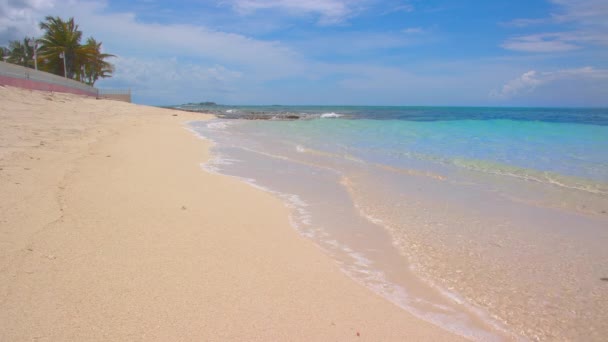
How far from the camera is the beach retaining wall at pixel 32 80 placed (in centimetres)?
1869

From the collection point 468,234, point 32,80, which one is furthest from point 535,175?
point 32,80

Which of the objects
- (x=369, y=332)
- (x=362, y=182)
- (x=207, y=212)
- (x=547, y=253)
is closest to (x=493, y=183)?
(x=362, y=182)

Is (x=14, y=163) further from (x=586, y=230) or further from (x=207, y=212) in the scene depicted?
(x=586, y=230)

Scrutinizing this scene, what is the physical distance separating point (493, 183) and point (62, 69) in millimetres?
42403

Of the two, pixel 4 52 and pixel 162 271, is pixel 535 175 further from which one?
pixel 4 52

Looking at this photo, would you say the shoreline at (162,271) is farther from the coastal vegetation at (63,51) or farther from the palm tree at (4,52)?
the palm tree at (4,52)

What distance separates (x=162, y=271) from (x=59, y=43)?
42228 mm

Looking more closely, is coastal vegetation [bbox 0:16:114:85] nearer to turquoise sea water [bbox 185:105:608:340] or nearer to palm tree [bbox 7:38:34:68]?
palm tree [bbox 7:38:34:68]

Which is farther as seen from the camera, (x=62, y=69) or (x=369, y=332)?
(x=62, y=69)

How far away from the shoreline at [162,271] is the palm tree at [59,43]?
37.8m

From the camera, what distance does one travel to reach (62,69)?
128 ft

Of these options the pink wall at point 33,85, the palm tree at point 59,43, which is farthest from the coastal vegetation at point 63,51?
the pink wall at point 33,85

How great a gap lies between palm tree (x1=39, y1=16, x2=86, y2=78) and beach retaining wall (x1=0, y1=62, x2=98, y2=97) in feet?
27.5

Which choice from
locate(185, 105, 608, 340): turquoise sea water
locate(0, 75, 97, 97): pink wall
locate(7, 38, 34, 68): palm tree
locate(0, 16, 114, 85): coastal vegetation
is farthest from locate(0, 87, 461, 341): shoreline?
locate(7, 38, 34, 68): palm tree
